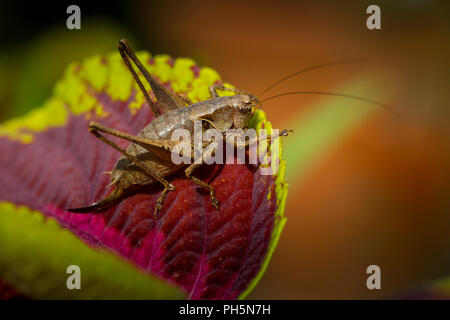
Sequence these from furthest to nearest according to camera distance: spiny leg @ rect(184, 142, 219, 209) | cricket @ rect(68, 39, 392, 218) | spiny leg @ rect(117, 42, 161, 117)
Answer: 1. spiny leg @ rect(117, 42, 161, 117)
2. cricket @ rect(68, 39, 392, 218)
3. spiny leg @ rect(184, 142, 219, 209)

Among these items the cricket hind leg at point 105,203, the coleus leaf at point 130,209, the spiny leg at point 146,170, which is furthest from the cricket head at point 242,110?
the cricket hind leg at point 105,203

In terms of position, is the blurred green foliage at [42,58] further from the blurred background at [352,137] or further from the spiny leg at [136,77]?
the spiny leg at [136,77]

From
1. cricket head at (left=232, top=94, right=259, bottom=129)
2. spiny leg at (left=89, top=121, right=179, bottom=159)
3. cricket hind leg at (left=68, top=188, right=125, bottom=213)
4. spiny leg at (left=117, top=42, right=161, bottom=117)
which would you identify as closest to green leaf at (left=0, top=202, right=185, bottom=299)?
cricket hind leg at (left=68, top=188, right=125, bottom=213)

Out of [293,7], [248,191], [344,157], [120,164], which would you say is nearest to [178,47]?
[293,7]

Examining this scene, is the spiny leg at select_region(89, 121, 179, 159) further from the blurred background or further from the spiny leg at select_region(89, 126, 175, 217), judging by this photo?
the blurred background

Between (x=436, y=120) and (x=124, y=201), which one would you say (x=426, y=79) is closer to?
(x=436, y=120)

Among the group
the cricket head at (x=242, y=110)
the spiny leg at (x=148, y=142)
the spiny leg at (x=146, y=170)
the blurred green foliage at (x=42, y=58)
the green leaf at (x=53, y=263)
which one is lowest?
the green leaf at (x=53, y=263)
